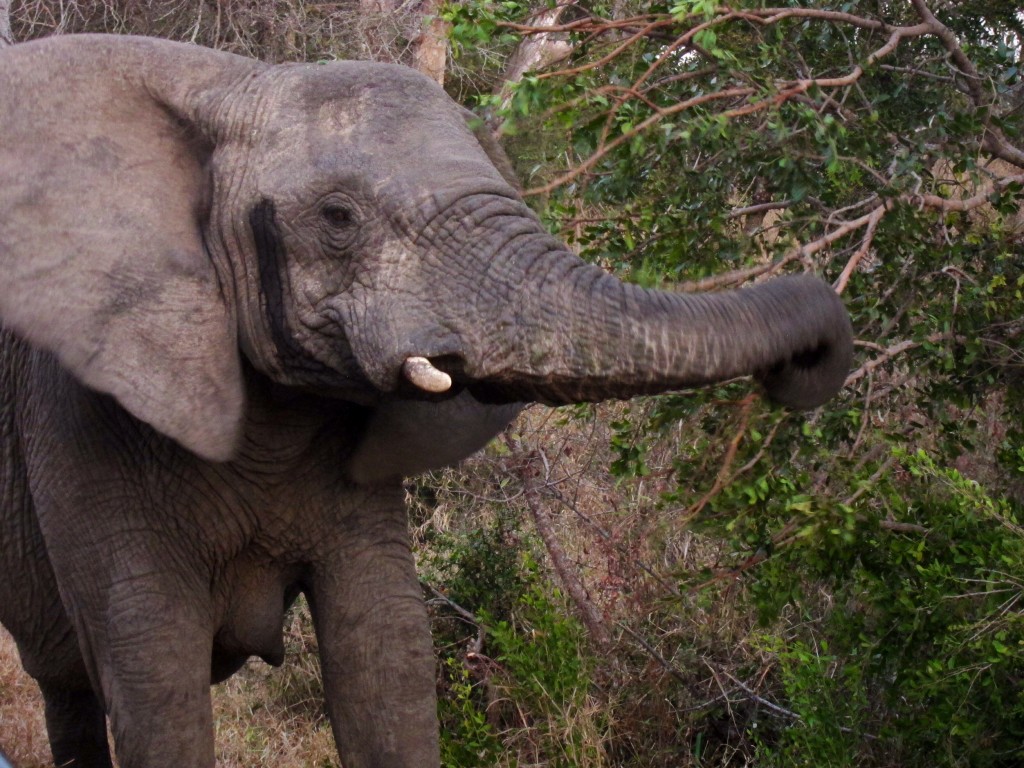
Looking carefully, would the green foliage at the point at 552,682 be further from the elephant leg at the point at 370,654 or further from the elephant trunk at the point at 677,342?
the elephant trunk at the point at 677,342

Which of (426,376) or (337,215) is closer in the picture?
(426,376)

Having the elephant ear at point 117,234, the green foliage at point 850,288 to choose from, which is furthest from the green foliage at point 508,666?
the elephant ear at point 117,234

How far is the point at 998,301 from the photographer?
12.8ft

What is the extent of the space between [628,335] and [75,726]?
99.6 inches

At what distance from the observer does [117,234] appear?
3383 mm

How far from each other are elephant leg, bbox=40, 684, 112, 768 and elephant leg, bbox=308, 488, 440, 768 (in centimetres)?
119

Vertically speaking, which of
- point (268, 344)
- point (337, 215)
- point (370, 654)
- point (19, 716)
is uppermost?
point (337, 215)

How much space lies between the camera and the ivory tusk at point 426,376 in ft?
10.1

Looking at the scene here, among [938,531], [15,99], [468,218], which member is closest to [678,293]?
[468,218]

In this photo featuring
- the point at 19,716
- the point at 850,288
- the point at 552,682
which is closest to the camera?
the point at 850,288

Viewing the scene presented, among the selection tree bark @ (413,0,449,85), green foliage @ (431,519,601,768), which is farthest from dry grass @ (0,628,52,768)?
tree bark @ (413,0,449,85)

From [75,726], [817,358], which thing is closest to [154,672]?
[75,726]

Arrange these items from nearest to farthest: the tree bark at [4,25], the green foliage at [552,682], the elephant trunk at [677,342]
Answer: the elephant trunk at [677,342] → the green foliage at [552,682] → the tree bark at [4,25]

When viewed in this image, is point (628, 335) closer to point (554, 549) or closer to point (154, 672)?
point (154, 672)
